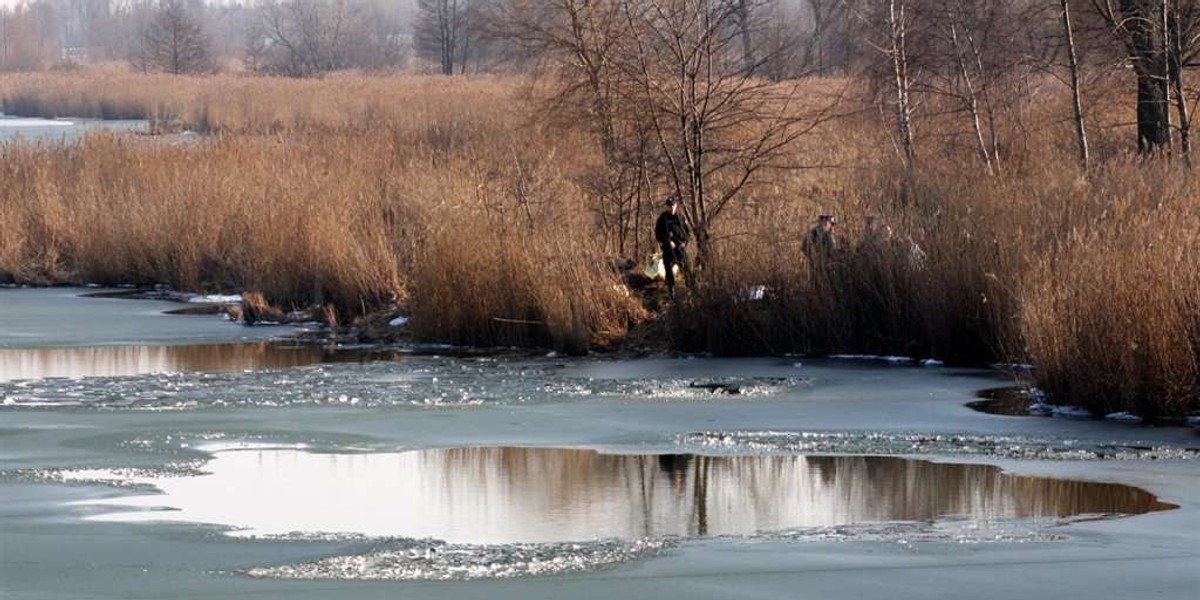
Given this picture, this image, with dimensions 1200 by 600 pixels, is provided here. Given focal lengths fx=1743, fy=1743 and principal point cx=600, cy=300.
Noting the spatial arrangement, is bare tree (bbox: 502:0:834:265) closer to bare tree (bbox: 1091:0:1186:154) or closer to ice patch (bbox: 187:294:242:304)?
bare tree (bbox: 1091:0:1186:154)

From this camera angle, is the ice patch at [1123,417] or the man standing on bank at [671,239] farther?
the man standing on bank at [671,239]

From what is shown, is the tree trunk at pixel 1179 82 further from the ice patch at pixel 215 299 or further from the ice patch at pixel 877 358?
the ice patch at pixel 215 299

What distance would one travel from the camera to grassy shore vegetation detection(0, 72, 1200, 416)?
14.0 metres

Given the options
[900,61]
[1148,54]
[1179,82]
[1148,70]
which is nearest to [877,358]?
[1179,82]

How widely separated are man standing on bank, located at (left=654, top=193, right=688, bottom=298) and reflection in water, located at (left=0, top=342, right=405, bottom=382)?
3321 millimetres

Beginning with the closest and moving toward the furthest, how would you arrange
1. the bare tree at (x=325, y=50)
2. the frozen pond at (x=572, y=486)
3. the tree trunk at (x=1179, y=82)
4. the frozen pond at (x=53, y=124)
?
the frozen pond at (x=572, y=486), the tree trunk at (x=1179, y=82), the frozen pond at (x=53, y=124), the bare tree at (x=325, y=50)

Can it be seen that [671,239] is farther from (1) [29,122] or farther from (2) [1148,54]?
(1) [29,122]

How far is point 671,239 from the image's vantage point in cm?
1969

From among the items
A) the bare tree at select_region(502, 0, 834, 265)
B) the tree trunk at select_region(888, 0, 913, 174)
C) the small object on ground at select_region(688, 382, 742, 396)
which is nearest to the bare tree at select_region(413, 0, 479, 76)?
the tree trunk at select_region(888, 0, 913, 174)

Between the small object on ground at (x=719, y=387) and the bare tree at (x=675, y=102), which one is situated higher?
the bare tree at (x=675, y=102)

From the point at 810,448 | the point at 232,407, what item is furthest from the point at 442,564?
the point at 232,407

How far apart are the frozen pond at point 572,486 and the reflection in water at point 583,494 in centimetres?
3

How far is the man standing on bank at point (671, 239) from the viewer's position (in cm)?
1948

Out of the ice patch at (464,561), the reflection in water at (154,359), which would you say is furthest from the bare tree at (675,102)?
the ice patch at (464,561)
